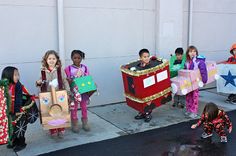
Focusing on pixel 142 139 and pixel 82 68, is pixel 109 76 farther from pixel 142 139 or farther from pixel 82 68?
pixel 142 139

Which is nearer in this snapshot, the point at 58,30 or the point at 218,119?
the point at 218,119

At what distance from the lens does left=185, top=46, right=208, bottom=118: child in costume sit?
19.9 ft

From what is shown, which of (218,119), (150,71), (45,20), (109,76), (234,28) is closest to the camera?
(218,119)

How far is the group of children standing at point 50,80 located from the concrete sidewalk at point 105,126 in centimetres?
14

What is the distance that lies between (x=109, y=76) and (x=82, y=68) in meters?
1.77

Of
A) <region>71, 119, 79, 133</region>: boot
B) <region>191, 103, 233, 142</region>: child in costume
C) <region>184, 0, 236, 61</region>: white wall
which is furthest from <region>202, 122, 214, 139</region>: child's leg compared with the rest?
<region>184, 0, 236, 61</region>: white wall

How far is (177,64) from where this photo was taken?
6527 mm

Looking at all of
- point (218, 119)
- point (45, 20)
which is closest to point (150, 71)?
point (218, 119)

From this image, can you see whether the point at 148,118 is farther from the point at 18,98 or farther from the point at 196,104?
the point at 18,98

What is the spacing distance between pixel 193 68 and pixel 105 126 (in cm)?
200

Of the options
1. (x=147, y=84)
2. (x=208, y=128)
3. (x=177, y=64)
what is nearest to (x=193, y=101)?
(x=177, y=64)

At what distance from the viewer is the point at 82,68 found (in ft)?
17.7

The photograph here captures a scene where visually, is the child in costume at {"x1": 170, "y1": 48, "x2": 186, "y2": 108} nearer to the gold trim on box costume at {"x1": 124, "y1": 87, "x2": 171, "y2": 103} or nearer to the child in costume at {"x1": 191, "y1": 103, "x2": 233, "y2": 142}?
the gold trim on box costume at {"x1": 124, "y1": 87, "x2": 171, "y2": 103}

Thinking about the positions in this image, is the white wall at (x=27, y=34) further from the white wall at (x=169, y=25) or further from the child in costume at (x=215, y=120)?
the child in costume at (x=215, y=120)
